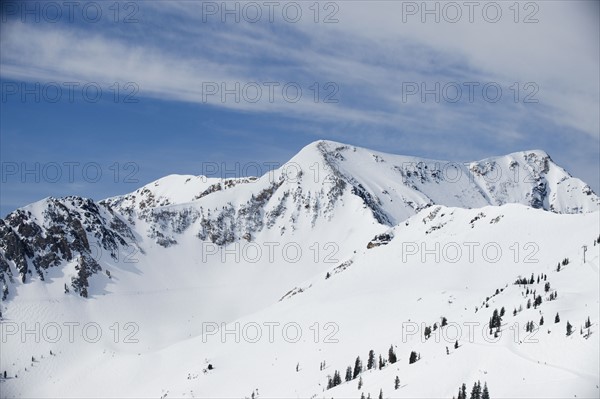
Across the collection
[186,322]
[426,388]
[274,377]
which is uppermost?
[426,388]

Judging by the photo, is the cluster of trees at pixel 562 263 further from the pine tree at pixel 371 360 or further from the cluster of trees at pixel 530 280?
the pine tree at pixel 371 360

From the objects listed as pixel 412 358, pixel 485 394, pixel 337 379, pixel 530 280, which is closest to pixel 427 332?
pixel 337 379

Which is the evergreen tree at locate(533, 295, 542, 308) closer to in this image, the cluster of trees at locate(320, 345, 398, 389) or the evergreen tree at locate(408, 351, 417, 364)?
the evergreen tree at locate(408, 351, 417, 364)

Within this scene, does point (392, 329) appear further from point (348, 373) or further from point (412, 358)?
point (412, 358)

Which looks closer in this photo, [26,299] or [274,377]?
[274,377]

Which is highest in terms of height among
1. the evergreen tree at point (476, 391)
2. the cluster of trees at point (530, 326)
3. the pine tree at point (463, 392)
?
the cluster of trees at point (530, 326)

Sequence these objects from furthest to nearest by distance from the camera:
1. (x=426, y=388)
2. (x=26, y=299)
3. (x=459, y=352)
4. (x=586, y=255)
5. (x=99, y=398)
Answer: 1. (x=26, y=299)
2. (x=99, y=398)
3. (x=586, y=255)
4. (x=459, y=352)
5. (x=426, y=388)

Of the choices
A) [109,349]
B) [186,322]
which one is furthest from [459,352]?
[186,322]

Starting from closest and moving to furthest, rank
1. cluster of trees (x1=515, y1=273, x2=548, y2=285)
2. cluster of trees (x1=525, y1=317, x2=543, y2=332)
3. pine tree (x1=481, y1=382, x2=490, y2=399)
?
pine tree (x1=481, y1=382, x2=490, y2=399), cluster of trees (x1=525, y1=317, x2=543, y2=332), cluster of trees (x1=515, y1=273, x2=548, y2=285)

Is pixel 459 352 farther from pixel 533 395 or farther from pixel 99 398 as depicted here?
pixel 99 398

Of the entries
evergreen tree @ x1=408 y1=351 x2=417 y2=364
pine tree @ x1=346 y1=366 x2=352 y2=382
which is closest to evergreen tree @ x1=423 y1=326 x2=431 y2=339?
pine tree @ x1=346 y1=366 x2=352 y2=382

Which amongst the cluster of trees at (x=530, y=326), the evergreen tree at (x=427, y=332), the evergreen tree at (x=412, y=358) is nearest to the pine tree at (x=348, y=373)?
the evergreen tree at (x=427, y=332)
